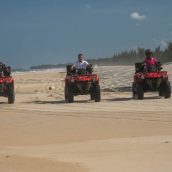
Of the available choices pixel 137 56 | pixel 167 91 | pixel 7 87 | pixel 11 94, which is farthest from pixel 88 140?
pixel 137 56

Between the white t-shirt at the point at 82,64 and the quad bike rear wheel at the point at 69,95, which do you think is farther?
the white t-shirt at the point at 82,64

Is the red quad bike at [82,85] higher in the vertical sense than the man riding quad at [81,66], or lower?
lower

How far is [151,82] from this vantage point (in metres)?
17.6

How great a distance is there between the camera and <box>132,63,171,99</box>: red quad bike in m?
17.5

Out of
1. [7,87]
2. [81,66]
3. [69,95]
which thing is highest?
[81,66]

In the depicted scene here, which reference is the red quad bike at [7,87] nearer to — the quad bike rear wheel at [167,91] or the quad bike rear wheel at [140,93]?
the quad bike rear wheel at [140,93]

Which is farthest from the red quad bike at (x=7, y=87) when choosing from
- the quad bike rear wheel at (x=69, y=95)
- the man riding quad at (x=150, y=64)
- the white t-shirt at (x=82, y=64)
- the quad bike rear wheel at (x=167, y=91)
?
the quad bike rear wheel at (x=167, y=91)

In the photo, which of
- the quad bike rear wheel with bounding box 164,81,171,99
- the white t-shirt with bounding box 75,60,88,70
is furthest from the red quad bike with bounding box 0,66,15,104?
the quad bike rear wheel with bounding box 164,81,171,99

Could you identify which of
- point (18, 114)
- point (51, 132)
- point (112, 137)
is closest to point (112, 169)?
point (112, 137)

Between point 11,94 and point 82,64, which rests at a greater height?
point 82,64

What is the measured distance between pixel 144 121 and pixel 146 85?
273 inches

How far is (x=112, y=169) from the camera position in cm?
632

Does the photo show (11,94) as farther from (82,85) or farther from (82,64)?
(82,64)

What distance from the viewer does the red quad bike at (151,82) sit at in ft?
57.3
